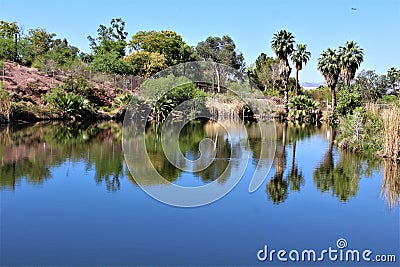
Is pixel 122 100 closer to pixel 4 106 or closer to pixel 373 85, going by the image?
pixel 4 106

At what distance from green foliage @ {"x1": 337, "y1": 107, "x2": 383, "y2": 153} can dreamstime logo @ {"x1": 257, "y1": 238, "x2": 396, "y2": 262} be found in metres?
12.1

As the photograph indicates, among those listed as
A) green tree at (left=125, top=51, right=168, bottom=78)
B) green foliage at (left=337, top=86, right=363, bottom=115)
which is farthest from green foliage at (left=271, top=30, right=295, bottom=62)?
green tree at (left=125, top=51, right=168, bottom=78)

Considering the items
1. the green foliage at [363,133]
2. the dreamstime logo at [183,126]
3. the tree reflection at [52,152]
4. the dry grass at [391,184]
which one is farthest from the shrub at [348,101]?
the dry grass at [391,184]

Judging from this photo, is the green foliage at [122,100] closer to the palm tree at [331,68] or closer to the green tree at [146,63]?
the green tree at [146,63]

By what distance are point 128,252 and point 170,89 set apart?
30.6m

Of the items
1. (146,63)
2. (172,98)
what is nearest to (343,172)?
(172,98)

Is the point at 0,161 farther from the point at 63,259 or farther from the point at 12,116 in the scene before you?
the point at 12,116

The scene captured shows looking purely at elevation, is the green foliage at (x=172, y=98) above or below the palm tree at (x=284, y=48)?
below

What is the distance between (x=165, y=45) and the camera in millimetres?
60375

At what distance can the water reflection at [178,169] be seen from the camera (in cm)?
1435

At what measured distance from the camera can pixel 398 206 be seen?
12.3m

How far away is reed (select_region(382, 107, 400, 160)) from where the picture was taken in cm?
1728

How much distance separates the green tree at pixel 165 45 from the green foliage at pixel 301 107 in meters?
20.4

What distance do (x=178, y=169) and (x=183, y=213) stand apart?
5656mm
